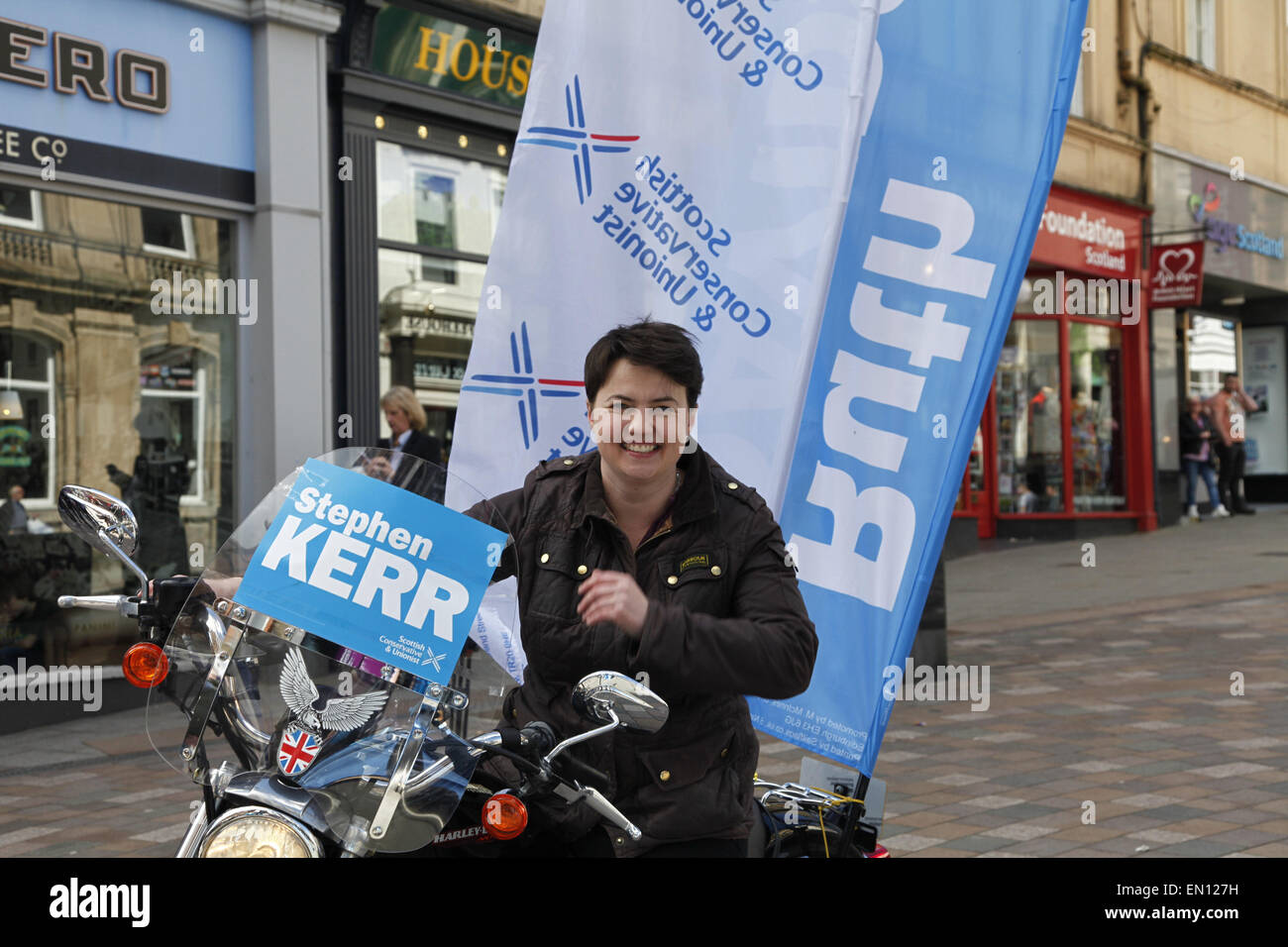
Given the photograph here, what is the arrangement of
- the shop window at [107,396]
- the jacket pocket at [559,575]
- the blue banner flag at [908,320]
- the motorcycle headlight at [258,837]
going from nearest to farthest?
the motorcycle headlight at [258,837], the jacket pocket at [559,575], the blue banner flag at [908,320], the shop window at [107,396]

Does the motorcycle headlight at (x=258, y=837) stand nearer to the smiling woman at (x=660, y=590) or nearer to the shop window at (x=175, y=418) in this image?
the smiling woman at (x=660, y=590)

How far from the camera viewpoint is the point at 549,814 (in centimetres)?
226

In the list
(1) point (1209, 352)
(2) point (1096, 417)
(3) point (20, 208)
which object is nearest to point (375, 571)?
(3) point (20, 208)

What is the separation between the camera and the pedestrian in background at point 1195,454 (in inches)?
773

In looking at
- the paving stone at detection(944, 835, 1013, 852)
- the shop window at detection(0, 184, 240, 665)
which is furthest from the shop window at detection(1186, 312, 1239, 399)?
the paving stone at detection(944, 835, 1013, 852)

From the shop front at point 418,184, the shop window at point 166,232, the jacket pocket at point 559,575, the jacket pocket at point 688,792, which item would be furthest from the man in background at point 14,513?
the jacket pocket at point 688,792

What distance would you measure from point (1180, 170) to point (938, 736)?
15588mm

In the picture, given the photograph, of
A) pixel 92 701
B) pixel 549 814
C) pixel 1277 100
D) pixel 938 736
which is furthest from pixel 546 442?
pixel 1277 100

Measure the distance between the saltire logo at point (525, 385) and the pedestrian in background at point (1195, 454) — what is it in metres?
18.1

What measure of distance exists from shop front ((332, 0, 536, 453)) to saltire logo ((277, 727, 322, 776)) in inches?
309

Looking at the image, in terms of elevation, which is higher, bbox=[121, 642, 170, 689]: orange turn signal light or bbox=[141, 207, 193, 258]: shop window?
bbox=[141, 207, 193, 258]: shop window

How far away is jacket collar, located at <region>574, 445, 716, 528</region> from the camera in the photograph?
2436 millimetres

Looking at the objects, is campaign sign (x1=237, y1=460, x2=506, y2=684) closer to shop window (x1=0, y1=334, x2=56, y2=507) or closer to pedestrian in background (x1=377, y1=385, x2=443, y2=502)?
shop window (x1=0, y1=334, x2=56, y2=507)

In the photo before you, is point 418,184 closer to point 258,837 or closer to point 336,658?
point 336,658
